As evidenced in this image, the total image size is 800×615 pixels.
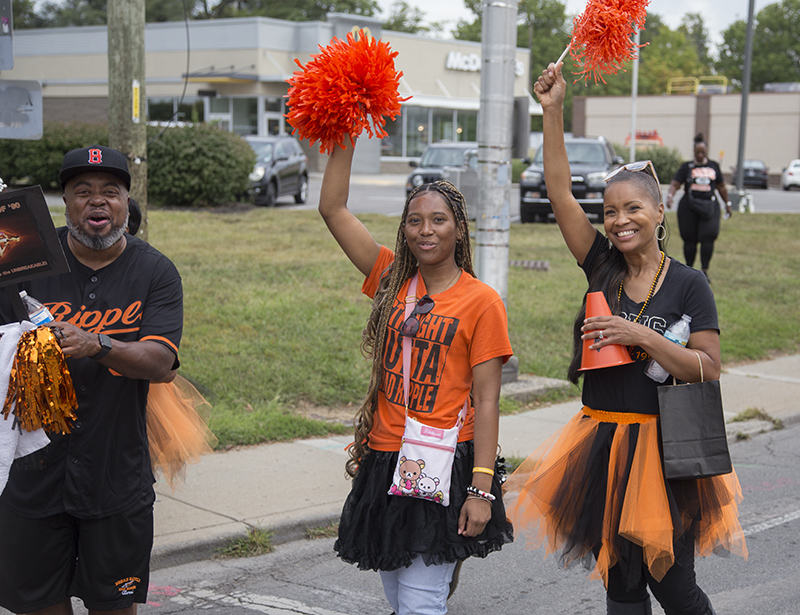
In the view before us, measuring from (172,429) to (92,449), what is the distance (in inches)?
22.4

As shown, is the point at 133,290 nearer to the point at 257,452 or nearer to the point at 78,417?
the point at 78,417

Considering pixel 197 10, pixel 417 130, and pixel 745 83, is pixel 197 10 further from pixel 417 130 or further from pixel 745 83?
pixel 745 83

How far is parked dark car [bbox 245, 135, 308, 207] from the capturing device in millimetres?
21625

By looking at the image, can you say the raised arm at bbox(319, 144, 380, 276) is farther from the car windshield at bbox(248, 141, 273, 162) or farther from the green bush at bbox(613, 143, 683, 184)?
the green bush at bbox(613, 143, 683, 184)

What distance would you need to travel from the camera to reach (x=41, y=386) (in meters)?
2.77

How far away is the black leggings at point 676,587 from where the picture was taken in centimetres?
305

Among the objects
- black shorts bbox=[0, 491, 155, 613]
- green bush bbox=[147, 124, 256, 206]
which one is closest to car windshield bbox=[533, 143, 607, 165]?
green bush bbox=[147, 124, 256, 206]

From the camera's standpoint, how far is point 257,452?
6227 mm

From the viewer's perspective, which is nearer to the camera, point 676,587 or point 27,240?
point 27,240

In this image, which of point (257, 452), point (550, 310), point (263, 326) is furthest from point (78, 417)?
point (550, 310)

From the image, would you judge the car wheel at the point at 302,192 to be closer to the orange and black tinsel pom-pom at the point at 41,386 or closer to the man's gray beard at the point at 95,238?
the man's gray beard at the point at 95,238

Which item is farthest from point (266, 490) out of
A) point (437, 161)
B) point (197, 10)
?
point (197, 10)

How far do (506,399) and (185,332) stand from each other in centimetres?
304

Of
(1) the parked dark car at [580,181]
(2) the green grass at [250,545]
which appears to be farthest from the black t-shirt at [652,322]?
(1) the parked dark car at [580,181]
